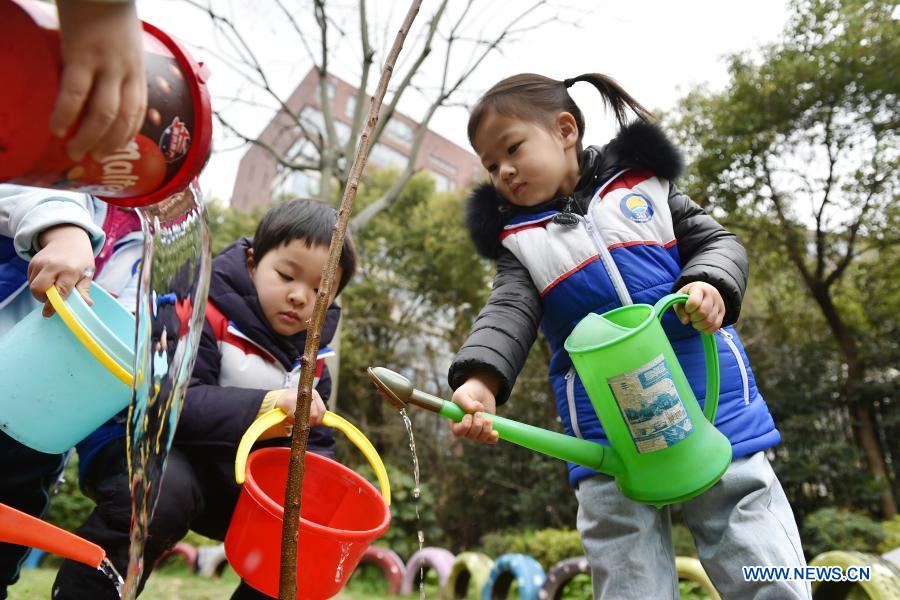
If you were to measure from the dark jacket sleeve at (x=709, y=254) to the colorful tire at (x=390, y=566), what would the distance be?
3580 mm

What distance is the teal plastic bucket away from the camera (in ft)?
3.79

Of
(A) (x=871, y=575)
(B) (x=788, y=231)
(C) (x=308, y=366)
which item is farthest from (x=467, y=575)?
(B) (x=788, y=231)

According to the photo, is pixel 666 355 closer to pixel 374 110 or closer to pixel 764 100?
pixel 374 110

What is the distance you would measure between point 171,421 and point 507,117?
1141 millimetres

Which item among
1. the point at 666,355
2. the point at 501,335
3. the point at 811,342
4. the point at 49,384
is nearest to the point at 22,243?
the point at 49,384

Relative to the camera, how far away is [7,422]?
1165mm

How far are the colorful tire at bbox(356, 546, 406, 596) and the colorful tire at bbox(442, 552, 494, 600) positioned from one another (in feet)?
1.50

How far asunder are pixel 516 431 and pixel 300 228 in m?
0.87

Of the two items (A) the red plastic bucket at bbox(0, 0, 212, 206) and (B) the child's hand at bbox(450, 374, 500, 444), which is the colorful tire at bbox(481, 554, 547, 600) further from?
(A) the red plastic bucket at bbox(0, 0, 212, 206)

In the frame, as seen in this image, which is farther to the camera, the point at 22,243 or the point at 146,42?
the point at 22,243

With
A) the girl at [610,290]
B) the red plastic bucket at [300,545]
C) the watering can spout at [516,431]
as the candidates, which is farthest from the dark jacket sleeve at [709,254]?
the red plastic bucket at [300,545]

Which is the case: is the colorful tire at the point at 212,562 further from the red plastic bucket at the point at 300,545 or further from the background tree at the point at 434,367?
the red plastic bucket at the point at 300,545

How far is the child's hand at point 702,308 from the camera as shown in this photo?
1388mm

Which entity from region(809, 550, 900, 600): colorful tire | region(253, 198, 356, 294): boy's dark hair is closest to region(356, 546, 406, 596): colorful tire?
region(809, 550, 900, 600): colorful tire
